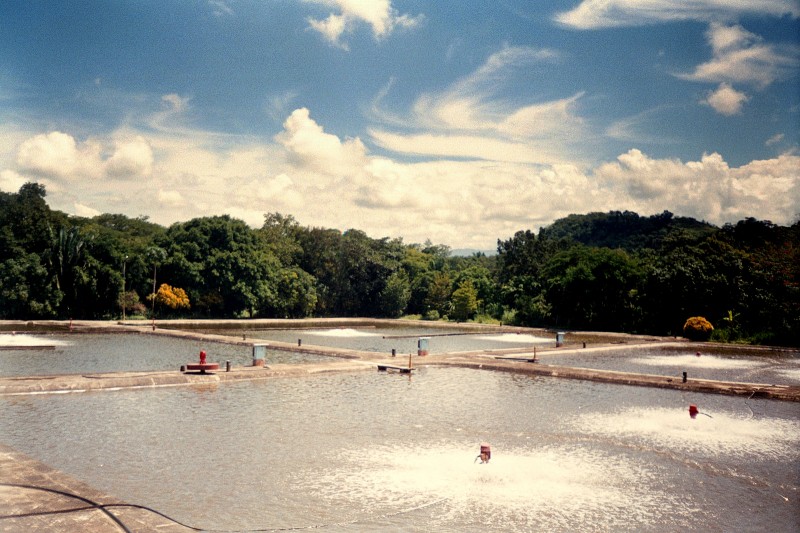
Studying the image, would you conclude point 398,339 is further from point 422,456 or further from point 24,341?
point 422,456

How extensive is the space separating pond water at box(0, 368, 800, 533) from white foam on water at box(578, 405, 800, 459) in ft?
0.18

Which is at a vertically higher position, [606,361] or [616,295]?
[616,295]

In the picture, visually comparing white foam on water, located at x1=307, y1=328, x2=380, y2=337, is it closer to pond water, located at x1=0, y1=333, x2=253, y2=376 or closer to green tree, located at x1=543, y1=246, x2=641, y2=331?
pond water, located at x1=0, y1=333, x2=253, y2=376

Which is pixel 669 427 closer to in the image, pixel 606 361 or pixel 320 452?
pixel 320 452

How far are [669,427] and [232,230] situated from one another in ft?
128

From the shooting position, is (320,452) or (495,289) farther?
(495,289)

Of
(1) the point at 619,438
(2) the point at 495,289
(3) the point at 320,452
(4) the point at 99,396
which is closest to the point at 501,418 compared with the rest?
(1) the point at 619,438

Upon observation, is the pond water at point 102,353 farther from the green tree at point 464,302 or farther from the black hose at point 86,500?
the green tree at point 464,302

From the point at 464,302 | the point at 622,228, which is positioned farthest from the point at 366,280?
the point at 622,228

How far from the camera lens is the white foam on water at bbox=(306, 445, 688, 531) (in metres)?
8.77

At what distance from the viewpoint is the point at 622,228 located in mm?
104938

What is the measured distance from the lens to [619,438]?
13.4 metres

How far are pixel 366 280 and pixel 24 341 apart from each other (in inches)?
1243

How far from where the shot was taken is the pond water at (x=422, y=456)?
8.77 m
